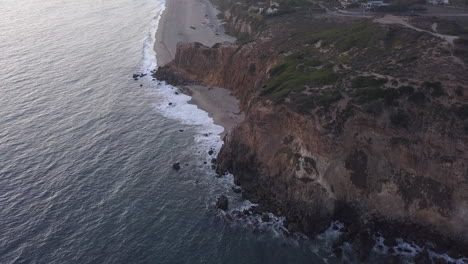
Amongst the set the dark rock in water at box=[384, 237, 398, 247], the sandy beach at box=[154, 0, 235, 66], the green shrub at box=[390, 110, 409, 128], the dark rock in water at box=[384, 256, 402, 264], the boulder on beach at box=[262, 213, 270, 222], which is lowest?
→ the boulder on beach at box=[262, 213, 270, 222]

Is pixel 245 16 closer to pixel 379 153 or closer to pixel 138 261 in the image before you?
pixel 379 153

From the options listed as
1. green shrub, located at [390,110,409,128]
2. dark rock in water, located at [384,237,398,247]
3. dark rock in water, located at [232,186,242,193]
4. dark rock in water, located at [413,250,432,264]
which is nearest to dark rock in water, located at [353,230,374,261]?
dark rock in water, located at [384,237,398,247]

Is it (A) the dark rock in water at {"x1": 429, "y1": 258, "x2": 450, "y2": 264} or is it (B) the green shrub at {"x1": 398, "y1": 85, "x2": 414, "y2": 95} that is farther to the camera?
(B) the green shrub at {"x1": 398, "y1": 85, "x2": 414, "y2": 95}

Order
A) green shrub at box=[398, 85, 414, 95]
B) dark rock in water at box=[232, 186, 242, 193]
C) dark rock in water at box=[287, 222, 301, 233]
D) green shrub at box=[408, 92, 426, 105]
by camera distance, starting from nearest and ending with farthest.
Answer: dark rock in water at box=[287, 222, 301, 233] < green shrub at box=[408, 92, 426, 105] < green shrub at box=[398, 85, 414, 95] < dark rock in water at box=[232, 186, 242, 193]

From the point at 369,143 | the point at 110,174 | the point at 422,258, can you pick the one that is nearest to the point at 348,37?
the point at 369,143

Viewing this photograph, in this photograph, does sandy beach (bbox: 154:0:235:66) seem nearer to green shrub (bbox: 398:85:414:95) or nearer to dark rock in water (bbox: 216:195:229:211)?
dark rock in water (bbox: 216:195:229:211)

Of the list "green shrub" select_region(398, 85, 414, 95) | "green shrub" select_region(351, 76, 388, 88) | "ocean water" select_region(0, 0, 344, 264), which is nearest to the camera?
"ocean water" select_region(0, 0, 344, 264)

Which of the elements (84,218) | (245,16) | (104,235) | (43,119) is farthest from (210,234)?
(245,16)

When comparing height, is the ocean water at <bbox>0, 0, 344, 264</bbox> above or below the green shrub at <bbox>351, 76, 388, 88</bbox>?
below
